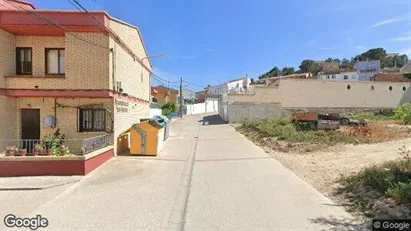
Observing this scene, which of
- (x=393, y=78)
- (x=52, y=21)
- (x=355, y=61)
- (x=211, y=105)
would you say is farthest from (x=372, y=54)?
(x=52, y=21)

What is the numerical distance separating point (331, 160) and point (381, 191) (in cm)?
469

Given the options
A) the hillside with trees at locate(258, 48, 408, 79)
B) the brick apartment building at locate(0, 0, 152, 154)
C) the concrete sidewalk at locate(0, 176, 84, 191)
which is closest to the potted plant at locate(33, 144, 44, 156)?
the concrete sidewalk at locate(0, 176, 84, 191)

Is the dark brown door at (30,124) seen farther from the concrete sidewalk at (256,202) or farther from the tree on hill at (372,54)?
the tree on hill at (372,54)

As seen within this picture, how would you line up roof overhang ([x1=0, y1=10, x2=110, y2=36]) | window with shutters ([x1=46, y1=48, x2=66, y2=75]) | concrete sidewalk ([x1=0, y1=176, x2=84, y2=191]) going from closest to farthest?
concrete sidewalk ([x1=0, y1=176, x2=84, y2=191]) < roof overhang ([x1=0, y1=10, x2=110, y2=36]) < window with shutters ([x1=46, y1=48, x2=66, y2=75])

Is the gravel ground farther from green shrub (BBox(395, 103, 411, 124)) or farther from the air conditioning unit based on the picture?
the air conditioning unit

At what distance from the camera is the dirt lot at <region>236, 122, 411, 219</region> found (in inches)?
274

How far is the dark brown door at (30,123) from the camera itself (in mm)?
13305

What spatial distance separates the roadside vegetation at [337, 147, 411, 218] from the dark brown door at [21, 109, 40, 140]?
11.9 meters

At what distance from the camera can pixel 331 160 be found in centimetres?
1129

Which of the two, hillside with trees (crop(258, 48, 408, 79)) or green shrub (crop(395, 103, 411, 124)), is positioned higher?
hillside with trees (crop(258, 48, 408, 79))

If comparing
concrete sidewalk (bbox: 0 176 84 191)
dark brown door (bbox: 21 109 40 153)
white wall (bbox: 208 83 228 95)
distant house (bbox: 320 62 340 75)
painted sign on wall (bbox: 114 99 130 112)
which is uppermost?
distant house (bbox: 320 62 340 75)

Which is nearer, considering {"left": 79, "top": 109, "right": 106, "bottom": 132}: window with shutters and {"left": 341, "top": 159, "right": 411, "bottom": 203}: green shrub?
{"left": 341, "top": 159, "right": 411, "bottom": 203}: green shrub

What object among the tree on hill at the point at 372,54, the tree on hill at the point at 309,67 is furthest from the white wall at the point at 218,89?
the tree on hill at the point at 372,54

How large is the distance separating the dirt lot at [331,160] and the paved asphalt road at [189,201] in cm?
53
